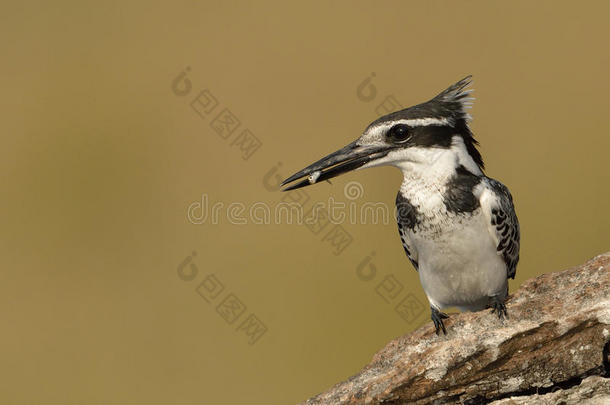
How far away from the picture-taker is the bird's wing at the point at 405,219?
15.1ft

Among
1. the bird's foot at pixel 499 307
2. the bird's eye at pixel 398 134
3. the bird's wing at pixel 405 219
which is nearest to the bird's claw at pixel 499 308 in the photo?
the bird's foot at pixel 499 307

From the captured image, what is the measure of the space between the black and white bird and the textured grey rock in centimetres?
24

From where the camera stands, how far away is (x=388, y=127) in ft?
14.8

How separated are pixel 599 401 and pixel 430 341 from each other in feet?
3.55

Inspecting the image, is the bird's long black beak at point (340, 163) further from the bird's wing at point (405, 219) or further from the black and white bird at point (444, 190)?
the bird's wing at point (405, 219)

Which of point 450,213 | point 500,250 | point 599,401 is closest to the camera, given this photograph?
point 599,401

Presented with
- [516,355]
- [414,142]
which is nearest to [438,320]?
[516,355]

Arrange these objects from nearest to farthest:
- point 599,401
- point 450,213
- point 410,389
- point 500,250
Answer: point 599,401
point 410,389
point 450,213
point 500,250

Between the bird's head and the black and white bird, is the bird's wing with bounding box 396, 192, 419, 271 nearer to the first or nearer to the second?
the black and white bird

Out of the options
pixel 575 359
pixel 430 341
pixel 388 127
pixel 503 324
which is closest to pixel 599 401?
pixel 575 359

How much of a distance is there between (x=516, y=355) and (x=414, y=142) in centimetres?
157

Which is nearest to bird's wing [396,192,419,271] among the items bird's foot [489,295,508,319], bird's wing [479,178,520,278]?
bird's wing [479,178,520,278]

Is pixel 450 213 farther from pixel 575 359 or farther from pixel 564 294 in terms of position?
pixel 575 359

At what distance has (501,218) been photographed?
466 cm
